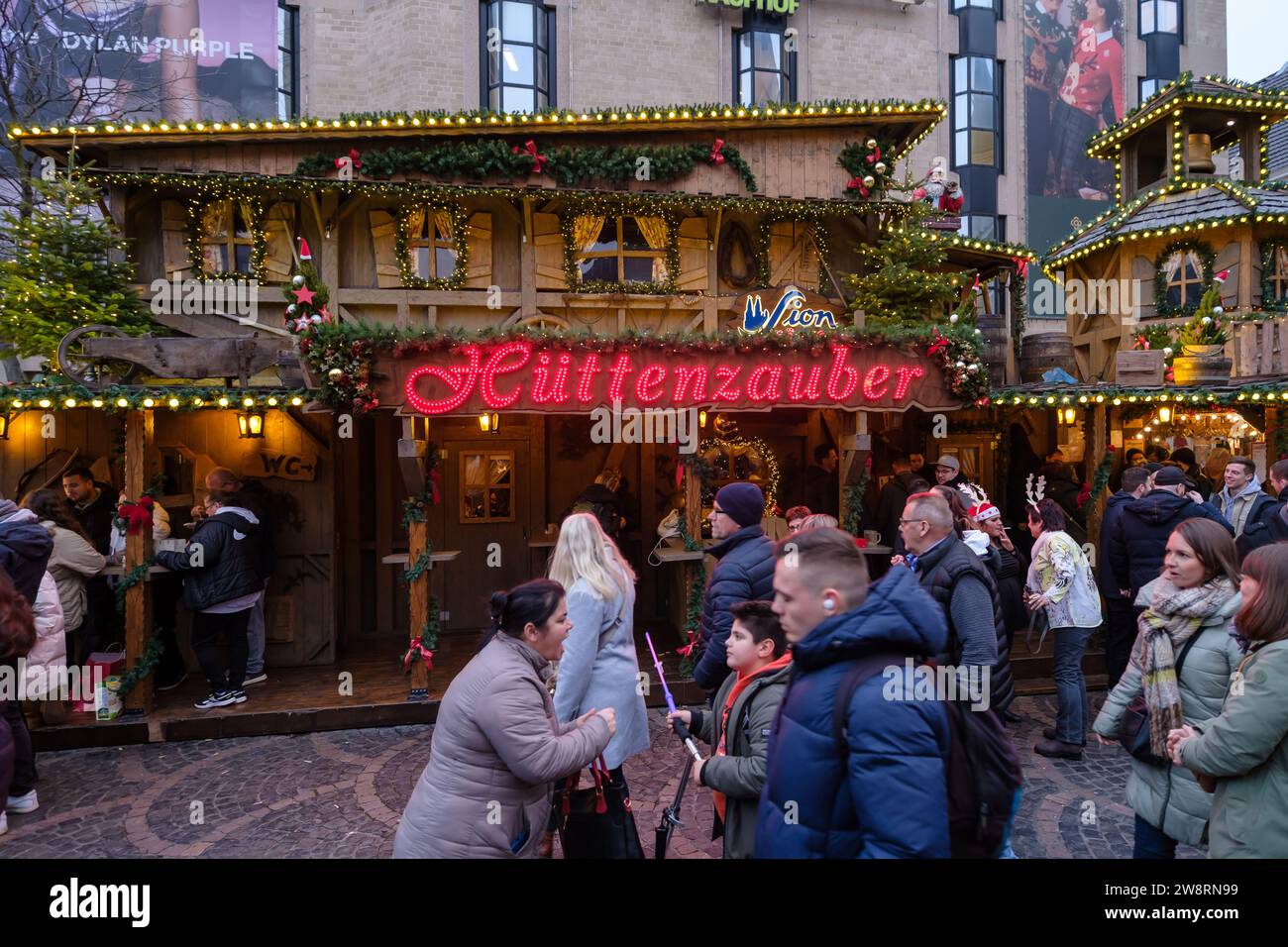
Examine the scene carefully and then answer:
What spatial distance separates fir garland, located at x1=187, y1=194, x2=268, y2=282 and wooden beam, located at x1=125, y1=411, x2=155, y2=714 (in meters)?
3.97

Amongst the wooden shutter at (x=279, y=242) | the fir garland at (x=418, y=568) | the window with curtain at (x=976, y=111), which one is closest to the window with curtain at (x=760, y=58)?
the window with curtain at (x=976, y=111)

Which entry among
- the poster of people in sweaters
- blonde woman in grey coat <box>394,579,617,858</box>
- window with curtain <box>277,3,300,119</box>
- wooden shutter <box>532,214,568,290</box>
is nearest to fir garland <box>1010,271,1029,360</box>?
wooden shutter <box>532,214,568,290</box>

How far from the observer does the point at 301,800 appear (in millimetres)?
5684

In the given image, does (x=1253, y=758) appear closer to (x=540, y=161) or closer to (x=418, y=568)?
(x=418, y=568)

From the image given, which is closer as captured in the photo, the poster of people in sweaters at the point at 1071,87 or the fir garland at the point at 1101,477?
the fir garland at the point at 1101,477

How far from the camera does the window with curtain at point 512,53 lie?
15727 millimetres

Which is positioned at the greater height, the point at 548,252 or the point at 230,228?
the point at 230,228

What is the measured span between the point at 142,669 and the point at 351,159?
716cm

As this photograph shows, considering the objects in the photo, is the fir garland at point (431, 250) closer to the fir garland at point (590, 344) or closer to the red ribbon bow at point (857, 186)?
the fir garland at point (590, 344)

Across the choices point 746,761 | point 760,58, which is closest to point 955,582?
point 746,761

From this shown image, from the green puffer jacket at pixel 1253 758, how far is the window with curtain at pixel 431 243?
10.5 m

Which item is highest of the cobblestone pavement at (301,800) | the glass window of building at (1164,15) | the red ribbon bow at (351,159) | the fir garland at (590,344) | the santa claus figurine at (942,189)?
the glass window of building at (1164,15)
